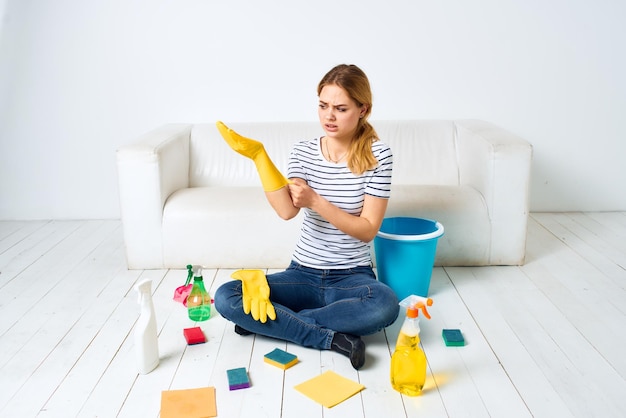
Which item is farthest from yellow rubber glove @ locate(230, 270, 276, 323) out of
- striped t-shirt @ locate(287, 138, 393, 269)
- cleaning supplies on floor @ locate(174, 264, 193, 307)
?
cleaning supplies on floor @ locate(174, 264, 193, 307)

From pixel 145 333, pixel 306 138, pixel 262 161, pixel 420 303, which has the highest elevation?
pixel 262 161

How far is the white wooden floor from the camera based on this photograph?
1678mm

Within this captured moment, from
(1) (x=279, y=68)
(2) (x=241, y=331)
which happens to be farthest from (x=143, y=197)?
(1) (x=279, y=68)

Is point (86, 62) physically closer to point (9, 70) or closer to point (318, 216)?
point (9, 70)

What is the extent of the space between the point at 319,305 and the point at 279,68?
1.64m

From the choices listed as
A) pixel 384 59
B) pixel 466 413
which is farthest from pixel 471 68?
pixel 466 413

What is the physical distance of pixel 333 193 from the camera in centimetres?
204

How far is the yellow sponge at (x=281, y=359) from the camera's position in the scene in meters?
1.86

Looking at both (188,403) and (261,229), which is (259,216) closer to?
(261,229)

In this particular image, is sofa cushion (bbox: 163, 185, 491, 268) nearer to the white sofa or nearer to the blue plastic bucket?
the white sofa

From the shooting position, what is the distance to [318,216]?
2.08 m

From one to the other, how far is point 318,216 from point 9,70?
213 cm

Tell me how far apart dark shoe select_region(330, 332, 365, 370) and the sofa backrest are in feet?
4.32

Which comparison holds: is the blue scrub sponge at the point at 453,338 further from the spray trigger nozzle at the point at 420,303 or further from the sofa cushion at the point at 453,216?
the sofa cushion at the point at 453,216
